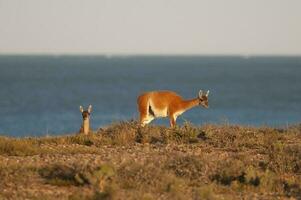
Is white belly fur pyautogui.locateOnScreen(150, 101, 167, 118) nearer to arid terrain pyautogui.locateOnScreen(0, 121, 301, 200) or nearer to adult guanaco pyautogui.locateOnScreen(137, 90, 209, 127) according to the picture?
adult guanaco pyautogui.locateOnScreen(137, 90, 209, 127)

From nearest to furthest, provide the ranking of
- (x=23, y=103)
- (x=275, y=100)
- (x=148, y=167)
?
(x=148, y=167)
(x=23, y=103)
(x=275, y=100)

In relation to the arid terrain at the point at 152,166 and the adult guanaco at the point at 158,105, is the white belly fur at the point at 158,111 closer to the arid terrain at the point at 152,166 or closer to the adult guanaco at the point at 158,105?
the adult guanaco at the point at 158,105

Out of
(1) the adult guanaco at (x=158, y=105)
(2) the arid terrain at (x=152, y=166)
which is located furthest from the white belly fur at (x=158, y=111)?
(2) the arid terrain at (x=152, y=166)

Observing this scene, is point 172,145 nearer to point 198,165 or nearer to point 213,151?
point 213,151

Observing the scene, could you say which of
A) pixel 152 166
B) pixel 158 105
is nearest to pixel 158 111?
pixel 158 105

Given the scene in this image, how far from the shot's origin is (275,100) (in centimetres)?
10269

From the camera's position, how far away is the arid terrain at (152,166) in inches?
550

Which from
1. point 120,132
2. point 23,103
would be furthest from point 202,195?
point 23,103

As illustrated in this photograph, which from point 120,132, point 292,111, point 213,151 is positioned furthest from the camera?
point 292,111

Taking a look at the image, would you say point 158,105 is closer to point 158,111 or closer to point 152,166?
point 158,111

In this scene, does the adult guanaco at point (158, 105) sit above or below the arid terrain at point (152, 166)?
above

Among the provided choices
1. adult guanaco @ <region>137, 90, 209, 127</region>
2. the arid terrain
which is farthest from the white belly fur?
the arid terrain

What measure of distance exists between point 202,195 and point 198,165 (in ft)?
8.64

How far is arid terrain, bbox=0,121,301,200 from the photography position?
1397 cm
